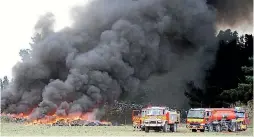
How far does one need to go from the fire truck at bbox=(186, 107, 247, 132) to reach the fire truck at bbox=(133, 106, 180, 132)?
1.70m

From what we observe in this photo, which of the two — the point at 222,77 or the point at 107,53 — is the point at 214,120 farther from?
the point at 222,77

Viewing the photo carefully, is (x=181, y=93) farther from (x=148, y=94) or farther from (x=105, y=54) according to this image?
(x=105, y=54)

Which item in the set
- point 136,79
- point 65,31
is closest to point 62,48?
point 65,31

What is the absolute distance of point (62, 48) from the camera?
180ft

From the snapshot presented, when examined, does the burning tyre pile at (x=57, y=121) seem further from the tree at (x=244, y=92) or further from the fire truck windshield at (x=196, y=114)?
the tree at (x=244, y=92)

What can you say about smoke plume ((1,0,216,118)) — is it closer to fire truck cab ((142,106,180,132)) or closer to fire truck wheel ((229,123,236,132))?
fire truck cab ((142,106,180,132))

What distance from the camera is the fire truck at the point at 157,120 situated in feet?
114

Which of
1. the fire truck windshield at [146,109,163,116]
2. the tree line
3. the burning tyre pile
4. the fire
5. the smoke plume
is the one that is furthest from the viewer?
the tree line

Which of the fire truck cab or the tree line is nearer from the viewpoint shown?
the fire truck cab

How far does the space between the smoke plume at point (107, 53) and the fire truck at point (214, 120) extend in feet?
48.4

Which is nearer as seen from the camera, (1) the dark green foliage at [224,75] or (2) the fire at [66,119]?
(2) the fire at [66,119]

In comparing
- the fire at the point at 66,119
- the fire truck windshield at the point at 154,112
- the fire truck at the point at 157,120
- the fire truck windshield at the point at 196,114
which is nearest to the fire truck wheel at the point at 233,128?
the fire truck windshield at the point at 196,114

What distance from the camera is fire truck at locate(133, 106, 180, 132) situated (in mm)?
34656

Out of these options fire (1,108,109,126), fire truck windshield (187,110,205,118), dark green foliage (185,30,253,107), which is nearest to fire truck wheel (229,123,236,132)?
fire truck windshield (187,110,205,118)
